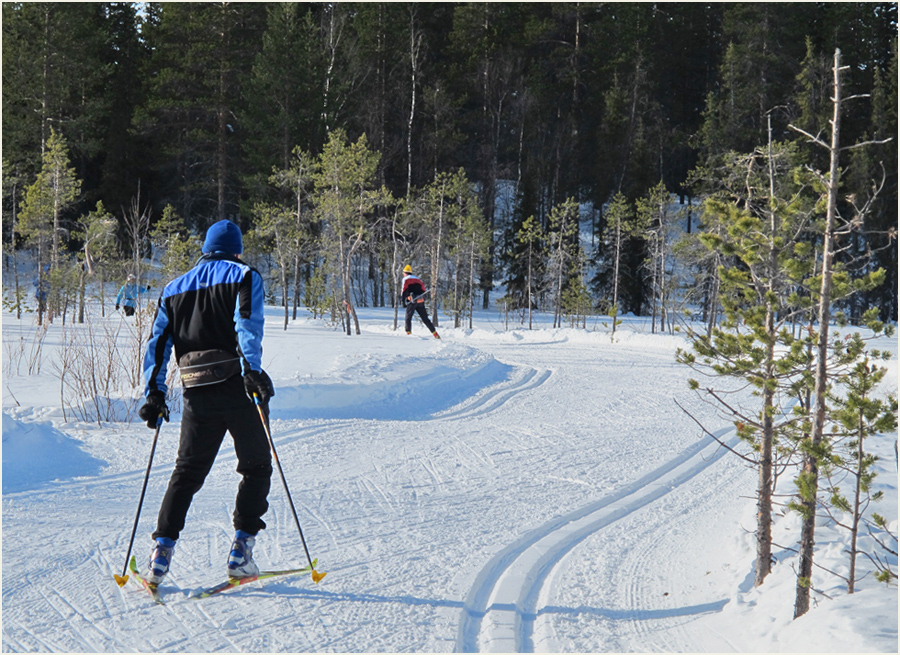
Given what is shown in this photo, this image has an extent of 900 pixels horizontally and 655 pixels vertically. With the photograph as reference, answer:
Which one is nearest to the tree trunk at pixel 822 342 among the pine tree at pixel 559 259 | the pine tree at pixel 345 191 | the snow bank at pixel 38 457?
the snow bank at pixel 38 457

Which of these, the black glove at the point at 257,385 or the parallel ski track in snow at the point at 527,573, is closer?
the parallel ski track in snow at the point at 527,573

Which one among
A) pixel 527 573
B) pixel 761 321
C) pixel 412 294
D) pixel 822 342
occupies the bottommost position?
pixel 527 573

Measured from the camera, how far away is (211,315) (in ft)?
12.9

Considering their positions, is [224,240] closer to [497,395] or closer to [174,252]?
[497,395]

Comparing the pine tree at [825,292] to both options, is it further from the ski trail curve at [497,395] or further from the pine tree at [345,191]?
the pine tree at [345,191]

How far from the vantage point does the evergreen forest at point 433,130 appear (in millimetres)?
33156

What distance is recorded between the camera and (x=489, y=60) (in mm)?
43656

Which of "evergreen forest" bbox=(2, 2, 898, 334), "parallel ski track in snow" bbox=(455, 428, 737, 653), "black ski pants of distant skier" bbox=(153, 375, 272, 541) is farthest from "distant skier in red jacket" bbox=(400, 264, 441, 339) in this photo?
"black ski pants of distant skier" bbox=(153, 375, 272, 541)

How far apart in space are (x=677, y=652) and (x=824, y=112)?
42275 millimetres

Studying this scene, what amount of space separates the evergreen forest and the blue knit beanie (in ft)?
71.6

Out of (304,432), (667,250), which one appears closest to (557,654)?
(304,432)

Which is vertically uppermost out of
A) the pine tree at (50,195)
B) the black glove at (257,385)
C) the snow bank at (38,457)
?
the pine tree at (50,195)

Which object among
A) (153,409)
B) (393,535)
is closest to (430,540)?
(393,535)

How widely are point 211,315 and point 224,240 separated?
1.56 feet
